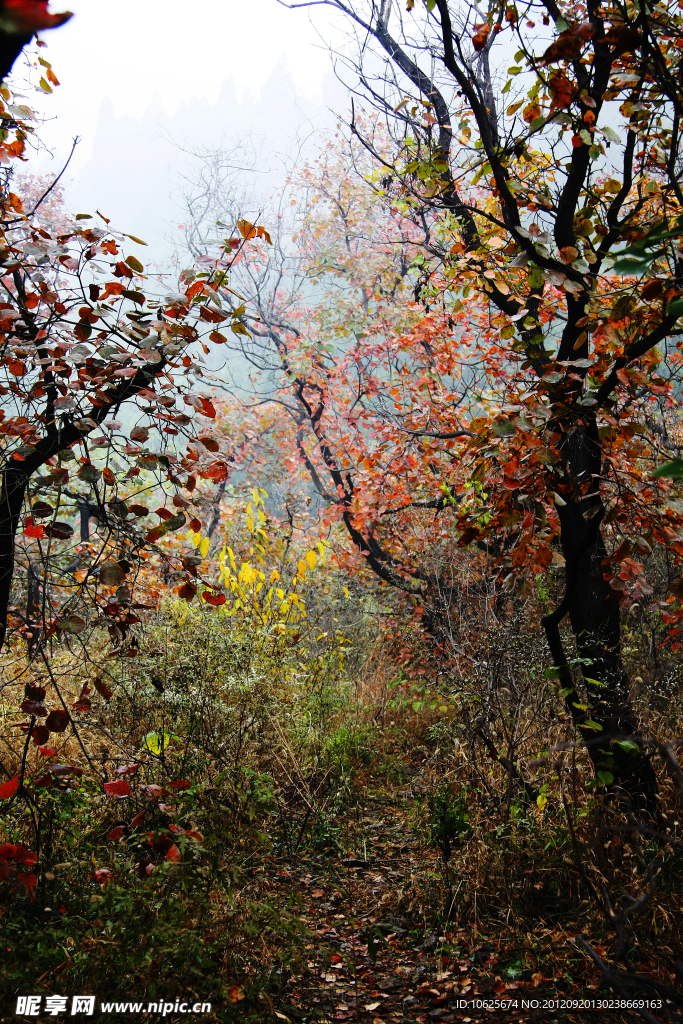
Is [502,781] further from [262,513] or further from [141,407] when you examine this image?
[141,407]

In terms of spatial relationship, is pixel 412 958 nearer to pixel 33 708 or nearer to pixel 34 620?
pixel 33 708

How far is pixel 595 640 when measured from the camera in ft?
10.9

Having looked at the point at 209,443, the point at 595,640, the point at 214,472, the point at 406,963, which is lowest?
the point at 406,963

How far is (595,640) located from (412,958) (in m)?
1.81

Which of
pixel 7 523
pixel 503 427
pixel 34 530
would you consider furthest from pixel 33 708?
pixel 503 427

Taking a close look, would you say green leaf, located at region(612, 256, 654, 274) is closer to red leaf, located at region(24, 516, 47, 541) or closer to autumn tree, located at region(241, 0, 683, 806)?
autumn tree, located at region(241, 0, 683, 806)

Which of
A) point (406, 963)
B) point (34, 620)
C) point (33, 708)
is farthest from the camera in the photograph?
point (34, 620)

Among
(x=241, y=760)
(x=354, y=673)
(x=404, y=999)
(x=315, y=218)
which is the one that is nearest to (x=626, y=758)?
(x=404, y=999)

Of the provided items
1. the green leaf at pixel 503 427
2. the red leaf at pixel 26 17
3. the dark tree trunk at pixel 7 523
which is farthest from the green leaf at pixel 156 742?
the red leaf at pixel 26 17

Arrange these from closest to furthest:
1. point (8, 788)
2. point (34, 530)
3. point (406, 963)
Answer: point (8, 788), point (34, 530), point (406, 963)

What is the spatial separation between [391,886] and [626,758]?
1577 millimetres

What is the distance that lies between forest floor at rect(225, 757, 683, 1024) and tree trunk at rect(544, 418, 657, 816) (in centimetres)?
71

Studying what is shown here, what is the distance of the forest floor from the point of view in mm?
2502

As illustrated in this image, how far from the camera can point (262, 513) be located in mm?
4922
